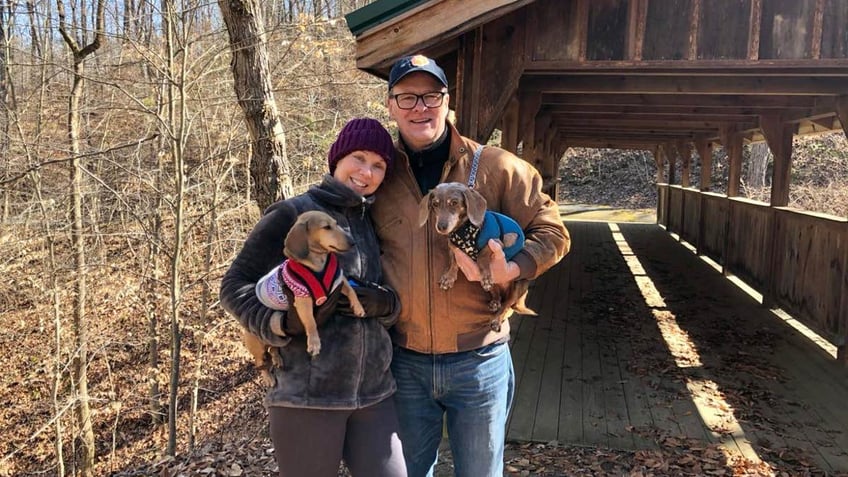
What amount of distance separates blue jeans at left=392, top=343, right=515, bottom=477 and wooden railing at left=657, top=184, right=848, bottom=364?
5.10 meters

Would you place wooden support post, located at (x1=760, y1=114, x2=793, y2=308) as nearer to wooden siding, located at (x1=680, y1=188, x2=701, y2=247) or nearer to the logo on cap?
wooden siding, located at (x1=680, y1=188, x2=701, y2=247)

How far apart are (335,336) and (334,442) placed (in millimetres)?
340

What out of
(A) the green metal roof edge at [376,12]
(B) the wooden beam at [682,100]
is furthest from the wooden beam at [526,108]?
(A) the green metal roof edge at [376,12]

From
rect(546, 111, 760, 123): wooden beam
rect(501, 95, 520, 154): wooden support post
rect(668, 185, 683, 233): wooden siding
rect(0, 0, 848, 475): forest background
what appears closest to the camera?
rect(501, 95, 520, 154): wooden support post

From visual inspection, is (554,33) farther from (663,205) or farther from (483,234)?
(663,205)

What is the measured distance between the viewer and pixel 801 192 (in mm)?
19891

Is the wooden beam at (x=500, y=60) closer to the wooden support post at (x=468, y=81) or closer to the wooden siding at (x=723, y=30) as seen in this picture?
the wooden support post at (x=468, y=81)

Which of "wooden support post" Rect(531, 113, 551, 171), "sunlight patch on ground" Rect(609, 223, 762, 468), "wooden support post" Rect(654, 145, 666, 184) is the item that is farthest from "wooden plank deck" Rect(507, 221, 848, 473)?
"wooden support post" Rect(654, 145, 666, 184)

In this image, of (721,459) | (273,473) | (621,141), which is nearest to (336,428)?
(273,473)

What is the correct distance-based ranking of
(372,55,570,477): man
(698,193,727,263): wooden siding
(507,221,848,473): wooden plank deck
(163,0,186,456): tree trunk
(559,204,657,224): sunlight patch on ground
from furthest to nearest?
(559,204,657,224): sunlight patch on ground
(698,193,727,263): wooden siding
(163,0,186,456): tree trunk
(507,221,848,473): wooden plank deck
(372,55,570,477): man

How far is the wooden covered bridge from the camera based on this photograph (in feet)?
13.1

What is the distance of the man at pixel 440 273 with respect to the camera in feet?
6.60

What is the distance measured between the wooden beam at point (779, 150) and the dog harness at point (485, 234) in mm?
6774

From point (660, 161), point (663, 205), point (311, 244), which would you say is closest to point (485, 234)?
point (311, 244)
